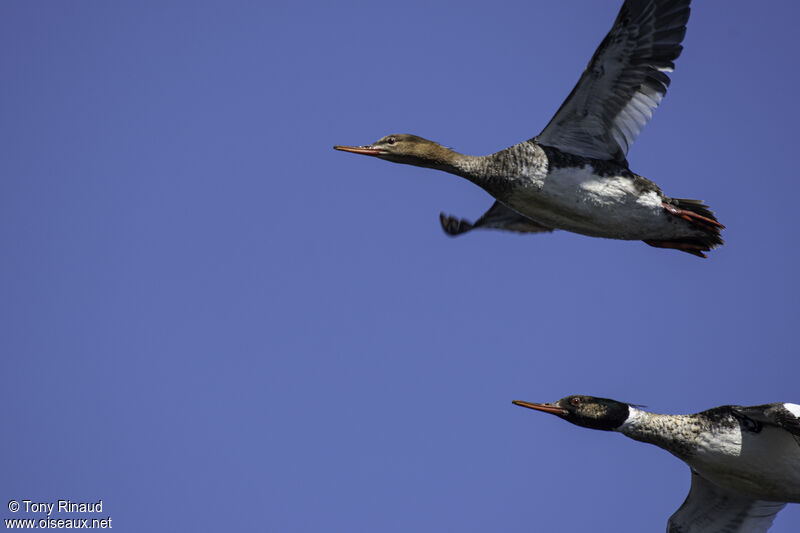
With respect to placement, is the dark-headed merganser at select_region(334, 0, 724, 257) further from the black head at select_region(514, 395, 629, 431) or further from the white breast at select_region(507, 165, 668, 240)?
the black head at select_region(514, 395, 629, 431)

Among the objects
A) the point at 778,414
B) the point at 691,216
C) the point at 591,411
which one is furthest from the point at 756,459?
the point at 691,216

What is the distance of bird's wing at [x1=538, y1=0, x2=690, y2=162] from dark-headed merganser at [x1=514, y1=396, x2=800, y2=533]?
269 cm

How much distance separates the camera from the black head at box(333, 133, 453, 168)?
11203 mm

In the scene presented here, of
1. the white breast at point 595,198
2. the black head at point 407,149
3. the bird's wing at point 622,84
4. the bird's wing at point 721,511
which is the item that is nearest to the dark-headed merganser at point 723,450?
the bird's wing at point 721,511

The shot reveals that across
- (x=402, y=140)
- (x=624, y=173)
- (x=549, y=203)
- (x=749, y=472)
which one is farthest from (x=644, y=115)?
(x=749, y=472)

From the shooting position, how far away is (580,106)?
34.0 feet

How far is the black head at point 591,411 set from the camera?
1029cm

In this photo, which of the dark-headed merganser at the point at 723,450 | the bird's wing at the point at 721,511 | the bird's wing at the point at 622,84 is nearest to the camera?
the dark-headed merganser at the point at 723,450

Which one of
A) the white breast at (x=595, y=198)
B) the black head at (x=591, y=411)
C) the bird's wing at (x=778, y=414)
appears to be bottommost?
the bird's wing at (x=778, y=414)

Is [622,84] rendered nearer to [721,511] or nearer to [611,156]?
[611,156]

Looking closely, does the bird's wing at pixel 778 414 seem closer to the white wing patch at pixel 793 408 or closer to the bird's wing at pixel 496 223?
the white wing patch at pixel 793 408

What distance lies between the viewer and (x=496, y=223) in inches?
503

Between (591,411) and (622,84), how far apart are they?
134 inches

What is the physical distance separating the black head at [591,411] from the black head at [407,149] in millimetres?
2991
